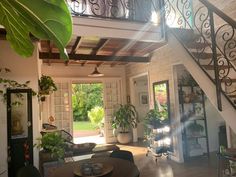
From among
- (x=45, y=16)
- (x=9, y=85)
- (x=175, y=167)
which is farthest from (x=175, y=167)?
(x=45, y=16)

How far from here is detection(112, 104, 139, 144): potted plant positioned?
24.9ft

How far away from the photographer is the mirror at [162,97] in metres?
5.52

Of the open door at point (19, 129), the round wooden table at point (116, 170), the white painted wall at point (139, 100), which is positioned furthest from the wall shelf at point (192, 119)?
the open door at point (19, 129)

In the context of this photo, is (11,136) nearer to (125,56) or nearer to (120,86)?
(125,56)

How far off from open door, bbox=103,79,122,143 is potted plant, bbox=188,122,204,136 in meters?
3.41

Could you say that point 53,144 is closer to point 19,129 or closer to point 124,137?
point 19,129

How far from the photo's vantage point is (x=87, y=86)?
42.0 feet

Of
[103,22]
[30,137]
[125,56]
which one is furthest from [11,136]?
[125,56]

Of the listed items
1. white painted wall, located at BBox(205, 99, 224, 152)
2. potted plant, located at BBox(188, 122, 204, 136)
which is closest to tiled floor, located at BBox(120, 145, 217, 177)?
white painted wall, located at BBox(205, 99, 224, 152)

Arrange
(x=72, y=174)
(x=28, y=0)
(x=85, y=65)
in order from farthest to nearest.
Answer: (x=85, y=65) → (x=72, y=174) → (x=28, y=0)

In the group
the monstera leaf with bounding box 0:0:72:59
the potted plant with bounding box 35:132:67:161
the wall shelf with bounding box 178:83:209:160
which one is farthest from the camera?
the wall shelf with bounding box 178:83:209:160

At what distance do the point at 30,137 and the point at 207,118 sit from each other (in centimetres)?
450

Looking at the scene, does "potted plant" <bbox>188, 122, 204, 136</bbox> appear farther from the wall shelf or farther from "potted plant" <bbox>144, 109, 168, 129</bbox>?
"potted plant" <bbox>144, 109, 168, 129</bbox>

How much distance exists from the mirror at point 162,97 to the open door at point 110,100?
2.35m
